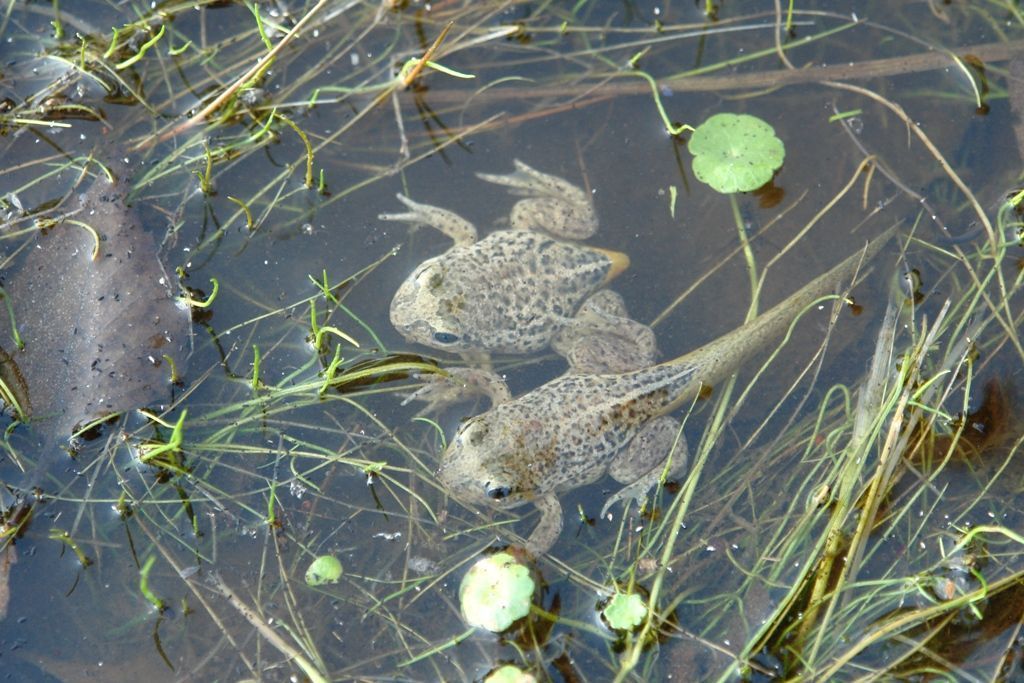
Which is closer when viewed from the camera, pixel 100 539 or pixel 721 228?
pixel 100 539

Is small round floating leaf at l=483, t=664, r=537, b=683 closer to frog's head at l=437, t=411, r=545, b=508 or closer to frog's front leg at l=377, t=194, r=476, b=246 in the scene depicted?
frog's head at l=437, t=411, r=545, b=508

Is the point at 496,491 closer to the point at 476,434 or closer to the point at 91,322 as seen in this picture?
the point at 476,434

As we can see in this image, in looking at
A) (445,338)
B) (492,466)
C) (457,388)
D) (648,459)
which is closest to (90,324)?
(445,338)

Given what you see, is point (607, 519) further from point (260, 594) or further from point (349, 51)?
point (349, 51)

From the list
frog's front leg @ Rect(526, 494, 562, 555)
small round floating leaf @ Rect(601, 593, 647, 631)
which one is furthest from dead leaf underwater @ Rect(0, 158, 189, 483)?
small round floating leaf @ Rect(601, 593, 647, 631)

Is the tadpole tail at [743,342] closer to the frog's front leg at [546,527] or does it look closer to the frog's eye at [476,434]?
the frog's front leg at [546,527]

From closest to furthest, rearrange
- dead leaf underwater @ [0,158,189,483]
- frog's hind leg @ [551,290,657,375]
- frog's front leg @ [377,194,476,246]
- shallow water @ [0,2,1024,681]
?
shallow water @ [0,2,1024,681] < dead leaf underwater @ [0,158,189,483] < frog's hind leg @ [551,290,657,375] < frog's front leg @ [377,194,476,246]

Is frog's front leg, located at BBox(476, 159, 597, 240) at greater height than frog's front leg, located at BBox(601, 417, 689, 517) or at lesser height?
greater

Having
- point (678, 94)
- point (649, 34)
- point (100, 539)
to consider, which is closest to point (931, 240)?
point (678, 94)
